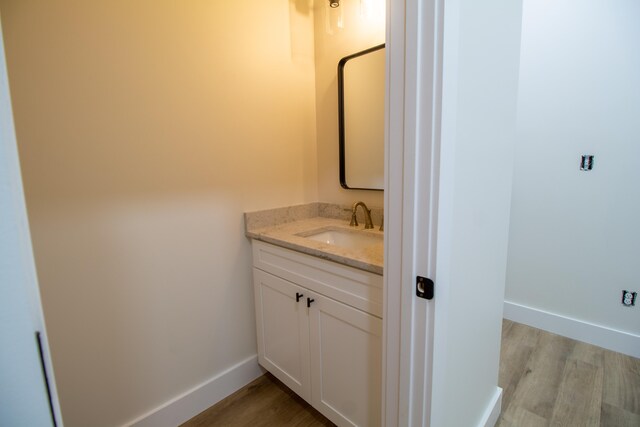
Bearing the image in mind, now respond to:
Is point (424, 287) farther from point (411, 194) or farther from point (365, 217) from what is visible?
point (365, 217)

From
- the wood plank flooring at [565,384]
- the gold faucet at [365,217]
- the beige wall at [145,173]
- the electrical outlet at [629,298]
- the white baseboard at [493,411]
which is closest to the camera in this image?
the beige wall at [145,173]

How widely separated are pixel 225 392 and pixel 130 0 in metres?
1.87

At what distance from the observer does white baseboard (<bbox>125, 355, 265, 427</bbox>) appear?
141 cm

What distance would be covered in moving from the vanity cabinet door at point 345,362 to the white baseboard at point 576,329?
5.57ft

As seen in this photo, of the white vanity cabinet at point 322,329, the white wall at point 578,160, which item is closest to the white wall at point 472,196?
the white vanity cabinet at point 322,329

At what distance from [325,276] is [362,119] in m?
0.96

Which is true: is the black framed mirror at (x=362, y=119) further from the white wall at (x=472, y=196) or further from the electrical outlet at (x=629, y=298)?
the electrical outlet at (x=629, y=298)

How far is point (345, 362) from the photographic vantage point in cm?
124

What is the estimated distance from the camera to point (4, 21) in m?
0.98

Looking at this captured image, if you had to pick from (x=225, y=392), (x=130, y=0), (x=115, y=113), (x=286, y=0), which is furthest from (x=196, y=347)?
(x=286, y=0)

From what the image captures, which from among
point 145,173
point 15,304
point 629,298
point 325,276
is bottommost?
point 629,298

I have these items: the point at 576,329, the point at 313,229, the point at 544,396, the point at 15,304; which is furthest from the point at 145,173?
the point at 576,329

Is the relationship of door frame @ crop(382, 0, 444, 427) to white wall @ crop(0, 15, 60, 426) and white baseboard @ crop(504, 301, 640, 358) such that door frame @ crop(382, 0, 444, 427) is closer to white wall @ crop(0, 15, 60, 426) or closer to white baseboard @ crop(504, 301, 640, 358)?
white wall @ crop(0, 15, 60, 426)

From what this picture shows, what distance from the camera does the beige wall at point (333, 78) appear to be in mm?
1663
